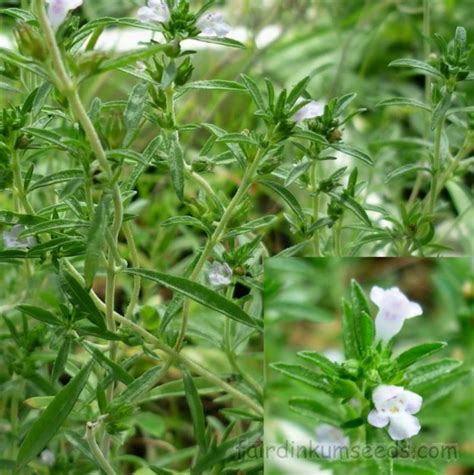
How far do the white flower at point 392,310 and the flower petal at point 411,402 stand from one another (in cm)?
10

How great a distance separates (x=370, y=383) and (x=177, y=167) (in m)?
0.37

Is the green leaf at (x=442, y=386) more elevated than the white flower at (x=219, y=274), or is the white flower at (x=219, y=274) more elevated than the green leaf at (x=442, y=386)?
the white flower at (x=219, y=274)

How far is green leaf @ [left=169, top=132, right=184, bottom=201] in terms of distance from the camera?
3.61ft

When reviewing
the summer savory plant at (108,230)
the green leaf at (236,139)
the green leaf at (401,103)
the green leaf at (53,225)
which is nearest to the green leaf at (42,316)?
the summer savory plant at (108,230)

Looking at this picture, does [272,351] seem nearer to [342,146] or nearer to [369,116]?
[342,146]

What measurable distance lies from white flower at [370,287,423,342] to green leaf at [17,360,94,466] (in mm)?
392

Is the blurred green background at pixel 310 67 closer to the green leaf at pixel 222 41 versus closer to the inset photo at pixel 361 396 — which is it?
the inset photo at pixel 361 396

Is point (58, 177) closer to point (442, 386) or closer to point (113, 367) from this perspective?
point (113, 367)

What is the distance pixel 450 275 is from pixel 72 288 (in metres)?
0.90

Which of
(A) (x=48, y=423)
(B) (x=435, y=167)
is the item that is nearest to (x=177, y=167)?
(A) (x=48, y=423)

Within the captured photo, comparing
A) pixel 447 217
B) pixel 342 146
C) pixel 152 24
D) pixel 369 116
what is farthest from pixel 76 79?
pixel 369 116

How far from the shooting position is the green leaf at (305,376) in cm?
112

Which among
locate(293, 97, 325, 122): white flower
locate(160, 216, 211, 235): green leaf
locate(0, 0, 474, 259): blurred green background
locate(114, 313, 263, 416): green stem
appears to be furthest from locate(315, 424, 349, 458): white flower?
locate(0, 0, 474, 259): blurred green background

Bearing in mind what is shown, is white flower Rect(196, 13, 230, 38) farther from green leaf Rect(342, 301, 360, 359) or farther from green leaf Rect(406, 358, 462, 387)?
green leaf Rect(406, 358, 462, 387)
